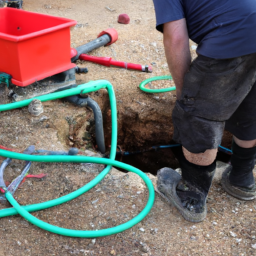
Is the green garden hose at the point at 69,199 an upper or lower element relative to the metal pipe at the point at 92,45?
lower

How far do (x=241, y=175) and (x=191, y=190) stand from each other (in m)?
0.37

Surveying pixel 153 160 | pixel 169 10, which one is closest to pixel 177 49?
pixel 169 10

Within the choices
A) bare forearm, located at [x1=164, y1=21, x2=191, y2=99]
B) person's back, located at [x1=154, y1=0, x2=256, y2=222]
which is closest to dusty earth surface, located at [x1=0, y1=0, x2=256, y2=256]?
person's back, located at [x1=154, y1=0, x2=256, y2=222]

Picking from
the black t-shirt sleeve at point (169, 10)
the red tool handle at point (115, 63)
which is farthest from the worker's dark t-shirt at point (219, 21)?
the red tool handle at point (115, 63)

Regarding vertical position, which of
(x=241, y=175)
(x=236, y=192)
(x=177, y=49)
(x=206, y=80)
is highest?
(x=177, y=49)

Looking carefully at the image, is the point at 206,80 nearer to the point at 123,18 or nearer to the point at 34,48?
the point at 34,48

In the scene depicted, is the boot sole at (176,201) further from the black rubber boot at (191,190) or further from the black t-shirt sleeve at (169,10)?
the black t-shirt sleeve at (169,10)

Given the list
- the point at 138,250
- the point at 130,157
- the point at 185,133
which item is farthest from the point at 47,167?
the point at 130,157

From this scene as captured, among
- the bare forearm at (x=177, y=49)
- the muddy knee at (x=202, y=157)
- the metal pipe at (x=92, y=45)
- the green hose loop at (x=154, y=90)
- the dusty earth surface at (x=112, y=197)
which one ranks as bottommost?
the dusty earth surface at (x=112, y=197)

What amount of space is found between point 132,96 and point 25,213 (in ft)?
5.08

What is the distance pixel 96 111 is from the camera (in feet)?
8.51

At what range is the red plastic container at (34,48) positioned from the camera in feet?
7.81

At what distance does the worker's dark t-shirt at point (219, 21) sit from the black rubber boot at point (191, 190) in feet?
2.33

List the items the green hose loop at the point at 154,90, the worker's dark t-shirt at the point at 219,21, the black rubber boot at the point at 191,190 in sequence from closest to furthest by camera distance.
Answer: the worker's dark t-shirt at the point at 219,21 → the black rubber boot at the point at 191,190 → the green hose loop at the point at 154,90
